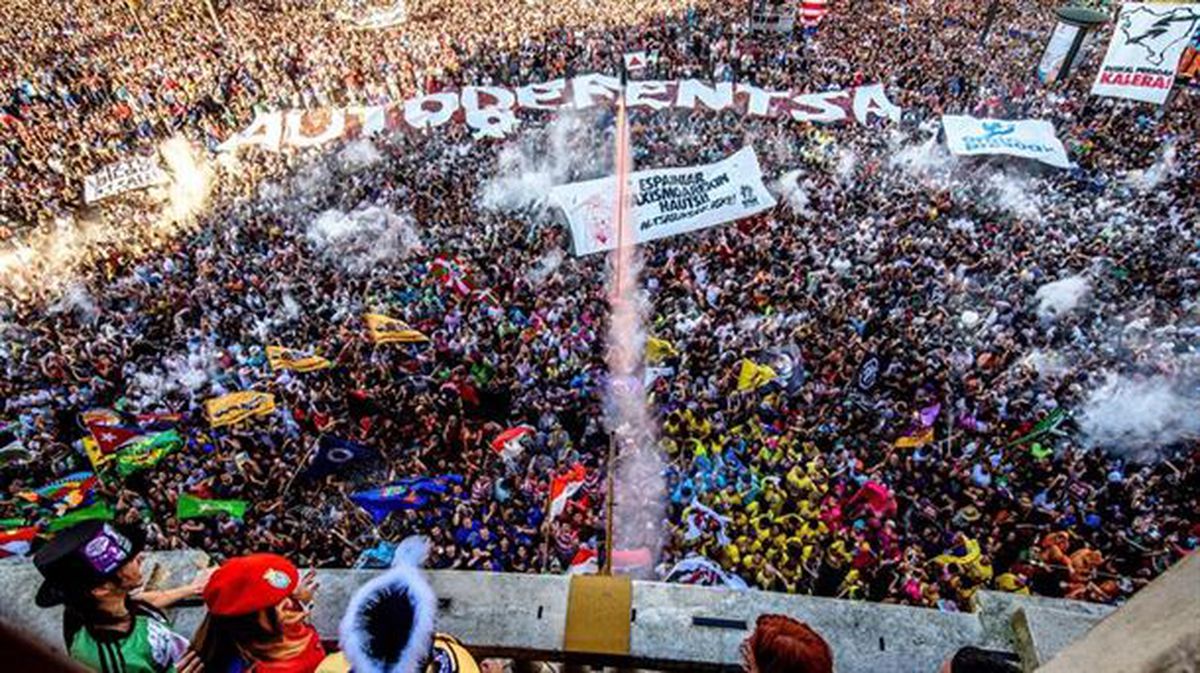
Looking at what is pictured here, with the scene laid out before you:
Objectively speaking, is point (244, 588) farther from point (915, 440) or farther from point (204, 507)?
point (915, 440)

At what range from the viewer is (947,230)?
12.6 m

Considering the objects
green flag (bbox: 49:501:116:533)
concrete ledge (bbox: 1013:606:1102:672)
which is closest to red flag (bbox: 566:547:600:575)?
concrete ledge (bbox: 1013:606:1102:672)

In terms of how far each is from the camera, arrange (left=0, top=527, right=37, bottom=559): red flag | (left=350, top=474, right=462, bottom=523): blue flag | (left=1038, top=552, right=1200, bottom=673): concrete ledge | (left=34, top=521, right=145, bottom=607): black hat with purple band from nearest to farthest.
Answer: (left=1038, top=552, right=1200, bottom=673): concrete ledge, (left=34, top=521, right=145, bottom=607): black hat with purple band, (left=0, top=527, right=37, bottom=559): red flag, (left=350, top=474, right=462, bottom=523): blue flag

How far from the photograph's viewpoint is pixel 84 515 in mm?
7523

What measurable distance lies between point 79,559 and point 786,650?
2847 millimetres

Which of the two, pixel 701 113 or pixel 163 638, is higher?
pixel 701 113

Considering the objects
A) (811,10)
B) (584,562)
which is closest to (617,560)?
(584,562)

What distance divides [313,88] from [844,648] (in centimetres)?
2190

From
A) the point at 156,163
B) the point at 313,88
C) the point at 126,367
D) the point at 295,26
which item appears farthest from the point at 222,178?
the point at 295,26

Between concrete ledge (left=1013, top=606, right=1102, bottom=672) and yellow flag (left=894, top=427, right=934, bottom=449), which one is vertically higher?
yellow flag (left=894, top=427, right=934, bottom=449)

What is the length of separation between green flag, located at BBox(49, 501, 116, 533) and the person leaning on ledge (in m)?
5.86

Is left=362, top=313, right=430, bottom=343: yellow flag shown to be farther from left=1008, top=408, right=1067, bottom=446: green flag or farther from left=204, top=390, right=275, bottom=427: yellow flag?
left=1008, top=408, right=1067, bottom=446: green flag

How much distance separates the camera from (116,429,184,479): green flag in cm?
830

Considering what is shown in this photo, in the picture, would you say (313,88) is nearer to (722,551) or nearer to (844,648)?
(722,551)
